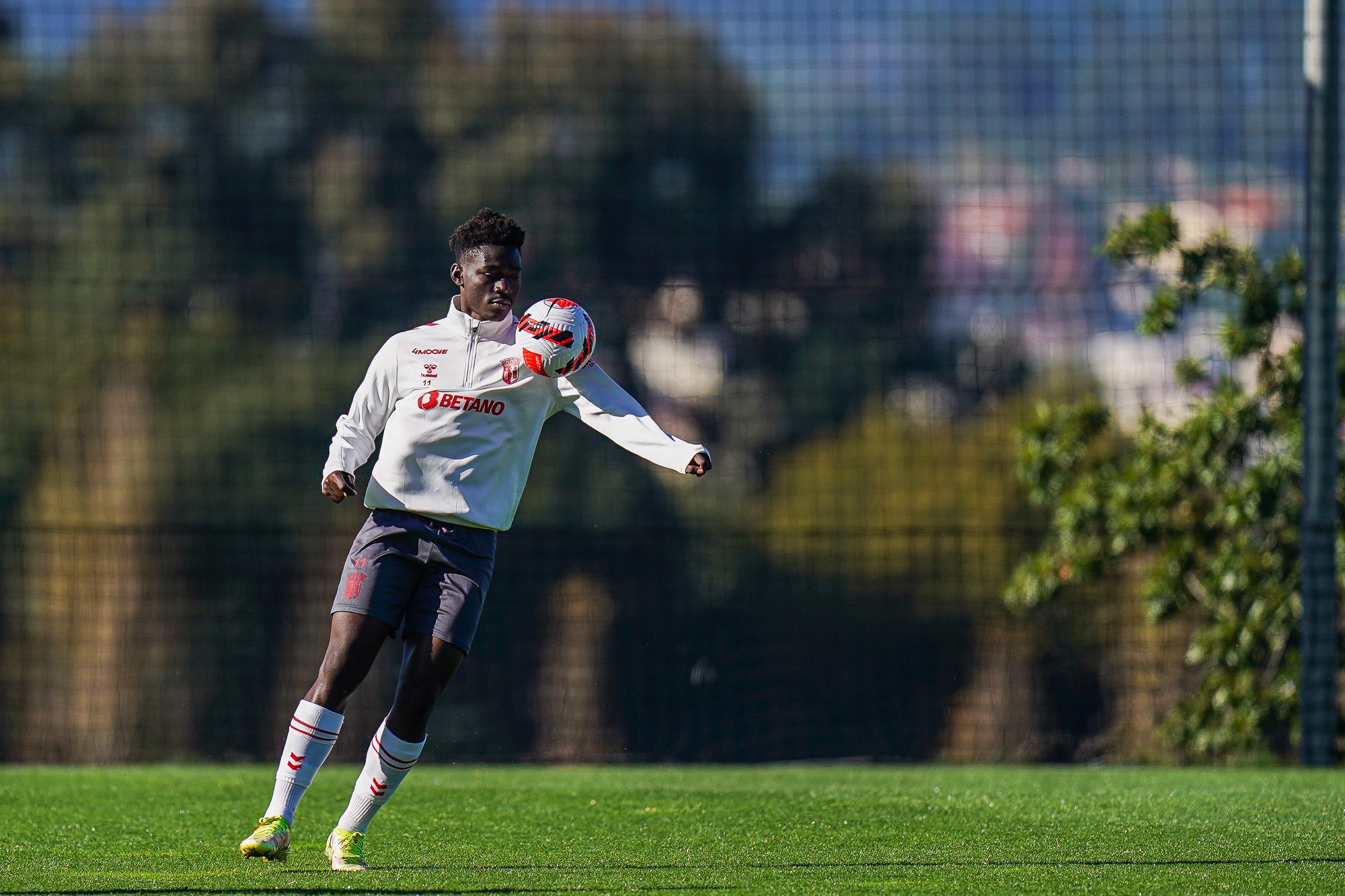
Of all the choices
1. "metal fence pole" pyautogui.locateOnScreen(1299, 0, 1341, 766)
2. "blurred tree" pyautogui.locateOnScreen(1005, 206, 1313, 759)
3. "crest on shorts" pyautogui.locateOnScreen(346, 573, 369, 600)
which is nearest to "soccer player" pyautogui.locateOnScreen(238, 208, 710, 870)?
"crest on shorts" pyautogui.locateOnScreen(346, 573, 369, 600)

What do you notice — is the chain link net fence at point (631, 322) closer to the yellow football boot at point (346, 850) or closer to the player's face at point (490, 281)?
the player's face at point (490, 281)

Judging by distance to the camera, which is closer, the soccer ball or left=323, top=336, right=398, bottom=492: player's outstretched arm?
the soccer ball

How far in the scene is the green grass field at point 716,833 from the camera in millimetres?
5039

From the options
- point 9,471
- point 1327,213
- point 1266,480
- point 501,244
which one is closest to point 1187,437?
point 1266,480

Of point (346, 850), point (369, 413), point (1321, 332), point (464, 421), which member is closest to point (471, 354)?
point (464, 421)

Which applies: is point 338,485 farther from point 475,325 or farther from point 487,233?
point 487,233

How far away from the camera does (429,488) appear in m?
5.61

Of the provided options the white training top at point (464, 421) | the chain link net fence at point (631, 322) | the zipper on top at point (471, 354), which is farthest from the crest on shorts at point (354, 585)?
the chain link net fence at point (631, 322)

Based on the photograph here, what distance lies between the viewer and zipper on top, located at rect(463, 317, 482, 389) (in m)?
5.70

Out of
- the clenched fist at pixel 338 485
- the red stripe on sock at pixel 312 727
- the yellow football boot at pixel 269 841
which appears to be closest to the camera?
the yellow football boot at pixel 269 841

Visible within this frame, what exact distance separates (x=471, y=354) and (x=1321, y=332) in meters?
6.58

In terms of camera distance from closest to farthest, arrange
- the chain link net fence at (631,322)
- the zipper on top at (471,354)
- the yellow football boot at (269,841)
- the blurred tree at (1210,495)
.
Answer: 1. the yellow football boot at (269,841)
2. the zipper on top at (471,354)
3. the blurred tree at (1210,495)
4. the chain link net fence at (631,322)

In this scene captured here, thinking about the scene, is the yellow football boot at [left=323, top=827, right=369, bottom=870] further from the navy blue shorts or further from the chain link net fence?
the chain link net fence

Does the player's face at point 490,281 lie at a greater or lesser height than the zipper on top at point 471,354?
greater
